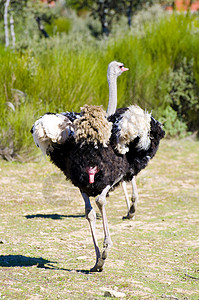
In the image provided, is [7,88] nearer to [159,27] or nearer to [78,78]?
[78,78]

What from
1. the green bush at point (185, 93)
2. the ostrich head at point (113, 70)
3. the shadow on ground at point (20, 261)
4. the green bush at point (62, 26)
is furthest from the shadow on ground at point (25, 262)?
the green bush at point (62, 26)

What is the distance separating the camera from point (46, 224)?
542cm

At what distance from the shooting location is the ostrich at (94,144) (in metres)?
3.63

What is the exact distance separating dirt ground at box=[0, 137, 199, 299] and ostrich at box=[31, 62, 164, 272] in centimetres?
35

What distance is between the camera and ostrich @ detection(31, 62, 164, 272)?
3633mm

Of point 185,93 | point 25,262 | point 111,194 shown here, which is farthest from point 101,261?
point 185,93

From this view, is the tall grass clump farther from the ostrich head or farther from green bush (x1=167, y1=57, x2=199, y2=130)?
the ostrich head

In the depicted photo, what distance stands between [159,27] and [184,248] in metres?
7.80

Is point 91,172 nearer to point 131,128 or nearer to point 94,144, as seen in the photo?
point 94,144

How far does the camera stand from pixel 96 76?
381 inches

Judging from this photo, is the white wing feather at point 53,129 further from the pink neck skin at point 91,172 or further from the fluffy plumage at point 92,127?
the pink neck skin at point 91,172

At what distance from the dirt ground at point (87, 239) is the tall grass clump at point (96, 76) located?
3.68ft

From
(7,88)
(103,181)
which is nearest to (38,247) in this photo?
(103,181)

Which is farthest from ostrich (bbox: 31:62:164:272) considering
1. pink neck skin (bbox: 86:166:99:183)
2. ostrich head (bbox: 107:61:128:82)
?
ostrich head (bbox: 107:61:128:82)
